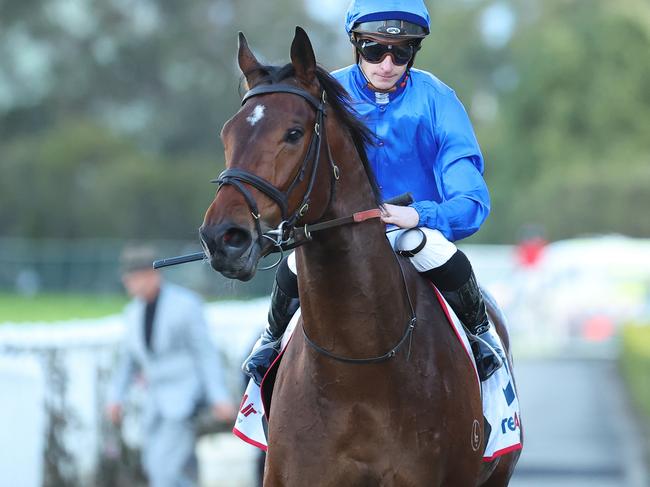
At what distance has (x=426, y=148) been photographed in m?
4.53

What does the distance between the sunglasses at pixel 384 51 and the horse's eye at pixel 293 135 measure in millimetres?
750

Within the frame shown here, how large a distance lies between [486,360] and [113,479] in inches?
181

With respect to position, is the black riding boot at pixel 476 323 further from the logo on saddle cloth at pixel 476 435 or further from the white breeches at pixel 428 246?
the logo on saddle cloth at pixel 476 435

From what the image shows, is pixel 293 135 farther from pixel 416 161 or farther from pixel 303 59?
pixel 416 161

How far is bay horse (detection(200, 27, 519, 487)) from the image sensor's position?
3.81m

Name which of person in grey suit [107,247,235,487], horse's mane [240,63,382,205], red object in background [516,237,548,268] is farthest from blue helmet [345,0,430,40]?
red object in background [516,237,548,268]

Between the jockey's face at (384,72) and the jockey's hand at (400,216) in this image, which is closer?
the jockey's hand at (400,216)

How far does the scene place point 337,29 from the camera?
1944 inches

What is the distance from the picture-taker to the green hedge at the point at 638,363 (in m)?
11.9

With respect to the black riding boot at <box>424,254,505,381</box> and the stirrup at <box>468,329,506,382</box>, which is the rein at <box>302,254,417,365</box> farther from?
the stirrup at <box>468,329,506,382</box>

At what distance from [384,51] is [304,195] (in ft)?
2.73

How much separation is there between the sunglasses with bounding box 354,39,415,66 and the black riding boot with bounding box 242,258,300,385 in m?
0.78

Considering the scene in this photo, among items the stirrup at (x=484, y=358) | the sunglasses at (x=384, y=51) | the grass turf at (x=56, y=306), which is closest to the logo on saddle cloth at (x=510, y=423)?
the stirrup at (x=484, y=358)

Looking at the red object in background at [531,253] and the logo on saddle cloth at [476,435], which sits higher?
the red object in background at [531,253]
